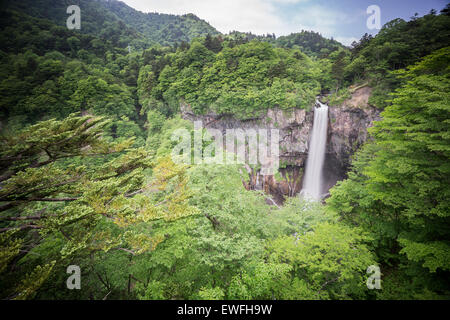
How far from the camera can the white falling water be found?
24.5 m

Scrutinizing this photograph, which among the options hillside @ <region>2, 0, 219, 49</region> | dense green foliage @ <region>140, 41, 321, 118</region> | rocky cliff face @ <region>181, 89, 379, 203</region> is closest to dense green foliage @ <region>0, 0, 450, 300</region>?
rocky cliff face @ <region>181, 89, 379, 203</region>

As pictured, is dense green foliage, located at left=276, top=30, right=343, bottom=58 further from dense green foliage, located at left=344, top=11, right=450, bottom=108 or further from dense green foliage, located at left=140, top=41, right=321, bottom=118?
dense green foliage, located at left=344, top=11, right=450, bottom=108

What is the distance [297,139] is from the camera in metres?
25.3

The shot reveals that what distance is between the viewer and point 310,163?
25766 millimetres

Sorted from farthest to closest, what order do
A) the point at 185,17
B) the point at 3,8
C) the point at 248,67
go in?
the point at 185,17
the point at 3,8
the point at 248,67

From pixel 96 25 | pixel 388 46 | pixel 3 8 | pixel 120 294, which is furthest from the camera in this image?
pixel 96 25

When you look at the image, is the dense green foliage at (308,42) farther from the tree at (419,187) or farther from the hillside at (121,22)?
the tree at (419,187)

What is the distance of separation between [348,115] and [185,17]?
3051 inches

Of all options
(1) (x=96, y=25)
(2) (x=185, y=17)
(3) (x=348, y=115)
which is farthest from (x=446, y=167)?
(2) (x=185, y=17)

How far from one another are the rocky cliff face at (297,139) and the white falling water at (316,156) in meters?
0.68

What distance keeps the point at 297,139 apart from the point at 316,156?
384 centimetres

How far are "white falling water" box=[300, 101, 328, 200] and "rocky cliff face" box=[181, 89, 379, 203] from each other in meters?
0.68

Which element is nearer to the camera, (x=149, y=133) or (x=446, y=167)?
(x=446, y=167)
